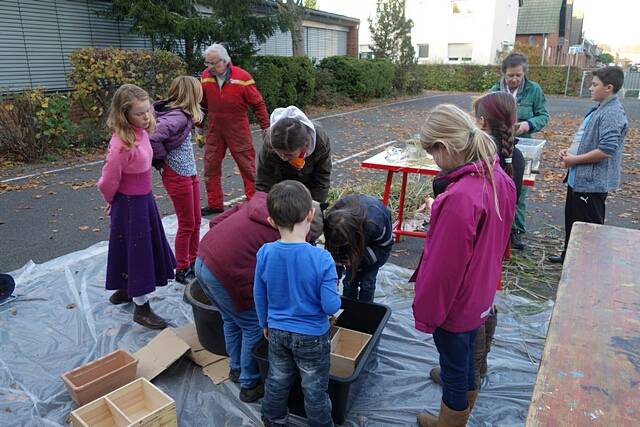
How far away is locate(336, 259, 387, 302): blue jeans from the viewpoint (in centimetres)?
276

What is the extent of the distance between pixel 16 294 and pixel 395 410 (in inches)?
114

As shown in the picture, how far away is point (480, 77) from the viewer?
2698cm

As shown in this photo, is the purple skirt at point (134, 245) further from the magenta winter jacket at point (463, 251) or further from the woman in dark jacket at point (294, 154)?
the magenta winter jacket at point (463, 251)

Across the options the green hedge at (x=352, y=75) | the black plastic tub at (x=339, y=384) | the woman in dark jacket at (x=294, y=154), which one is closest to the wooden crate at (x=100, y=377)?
the black plastic tub at (x=339, y=384)

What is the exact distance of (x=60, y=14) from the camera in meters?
9.69

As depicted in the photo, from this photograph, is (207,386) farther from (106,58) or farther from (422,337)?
(106,58)

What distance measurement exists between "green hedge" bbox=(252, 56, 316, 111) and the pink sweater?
10.4 metres

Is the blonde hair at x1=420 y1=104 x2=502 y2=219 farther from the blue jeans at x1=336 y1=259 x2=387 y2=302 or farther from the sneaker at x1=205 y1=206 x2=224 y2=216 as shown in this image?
the sneaker at x1=205 y1=206 x2=224 y2=216

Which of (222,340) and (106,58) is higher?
(106,58)

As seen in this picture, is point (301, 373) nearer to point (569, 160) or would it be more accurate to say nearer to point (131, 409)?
point (131, 409)

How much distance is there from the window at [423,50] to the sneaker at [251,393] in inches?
1264

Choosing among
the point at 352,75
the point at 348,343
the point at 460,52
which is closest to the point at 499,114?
the point at 348,343

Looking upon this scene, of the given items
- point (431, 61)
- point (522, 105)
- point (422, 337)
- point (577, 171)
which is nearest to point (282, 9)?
point (522, 105)

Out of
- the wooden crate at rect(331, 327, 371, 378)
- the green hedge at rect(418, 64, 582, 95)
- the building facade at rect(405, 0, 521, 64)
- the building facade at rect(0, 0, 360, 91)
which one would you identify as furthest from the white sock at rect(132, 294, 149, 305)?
the building facade at rect(405, 0, 521, 64)
